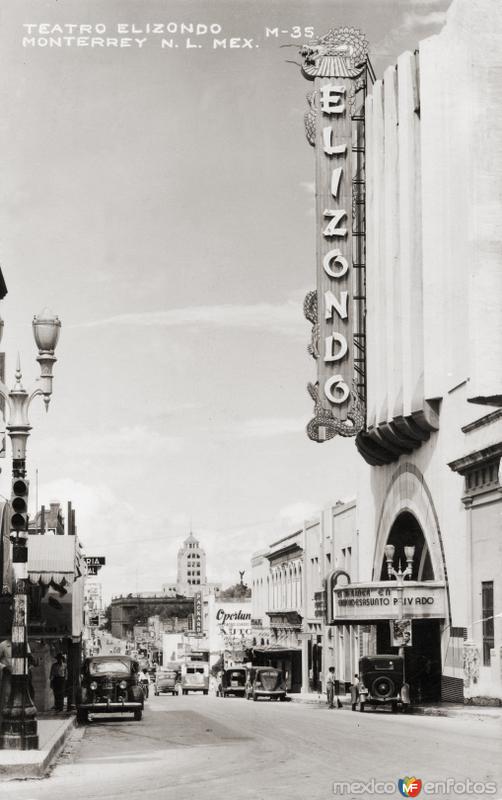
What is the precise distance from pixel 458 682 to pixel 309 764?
26223 millimetres

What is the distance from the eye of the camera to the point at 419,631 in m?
55.0

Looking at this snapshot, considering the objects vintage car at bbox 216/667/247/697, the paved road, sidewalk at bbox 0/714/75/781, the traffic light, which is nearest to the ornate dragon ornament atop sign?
vintage car at bbox 216/667/247/697

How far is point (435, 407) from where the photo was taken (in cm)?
4956

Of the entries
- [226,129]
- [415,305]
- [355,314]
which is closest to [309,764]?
[226,129]

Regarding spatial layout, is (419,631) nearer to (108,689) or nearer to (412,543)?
(412,543)

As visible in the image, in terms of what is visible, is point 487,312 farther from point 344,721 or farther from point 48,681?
point 48,681

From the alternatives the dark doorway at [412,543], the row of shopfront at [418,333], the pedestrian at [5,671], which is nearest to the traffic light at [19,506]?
the pedestrian at [5,671]

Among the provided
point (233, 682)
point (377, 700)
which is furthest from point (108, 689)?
point (233, 682)

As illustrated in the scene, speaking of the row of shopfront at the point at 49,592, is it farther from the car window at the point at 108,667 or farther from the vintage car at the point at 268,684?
the vintage car at the point at 268,684

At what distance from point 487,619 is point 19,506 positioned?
25.5 metres

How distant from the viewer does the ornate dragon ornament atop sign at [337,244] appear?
56125 mm

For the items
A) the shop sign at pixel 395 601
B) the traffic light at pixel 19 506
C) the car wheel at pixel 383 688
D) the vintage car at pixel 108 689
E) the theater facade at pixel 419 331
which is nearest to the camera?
the traffic light at pixel 19 506

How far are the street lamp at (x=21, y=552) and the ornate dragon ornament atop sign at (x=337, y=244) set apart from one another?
3464cm

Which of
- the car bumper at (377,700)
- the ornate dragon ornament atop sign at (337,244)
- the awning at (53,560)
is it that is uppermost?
the ornate dragon ornament atop sign at (337,244)
